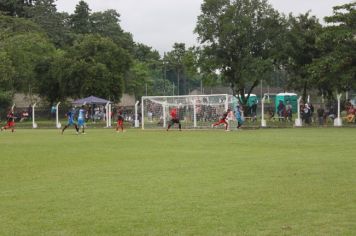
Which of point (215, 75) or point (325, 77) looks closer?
point (325, 77)

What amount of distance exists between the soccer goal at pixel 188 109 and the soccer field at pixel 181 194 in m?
22.2

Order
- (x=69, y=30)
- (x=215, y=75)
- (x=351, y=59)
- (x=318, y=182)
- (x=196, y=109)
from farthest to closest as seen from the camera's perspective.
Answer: (x=69, y=30)
(x=215, y=75)
(x=196, y=109)
(x=351, y=59)
(x=318, y=182)

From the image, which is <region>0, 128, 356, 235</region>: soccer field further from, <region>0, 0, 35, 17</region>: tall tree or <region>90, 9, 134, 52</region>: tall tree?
<region>0, 0, 35, 17</region>: tall tree

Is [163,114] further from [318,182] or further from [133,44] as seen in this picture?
[133,44]

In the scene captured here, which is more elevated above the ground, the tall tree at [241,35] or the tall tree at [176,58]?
the tall tree at [176,58]

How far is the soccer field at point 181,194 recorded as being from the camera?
26.6ft

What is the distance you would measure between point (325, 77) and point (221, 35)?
35.4ft

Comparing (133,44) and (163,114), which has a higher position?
(133,44)

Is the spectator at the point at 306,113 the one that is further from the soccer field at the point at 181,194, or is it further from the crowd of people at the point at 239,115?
the soccer field at the point at 181,194

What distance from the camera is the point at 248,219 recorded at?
8414 millimetres

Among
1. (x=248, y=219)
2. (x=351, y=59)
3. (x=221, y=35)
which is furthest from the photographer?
(x=221, y=35)

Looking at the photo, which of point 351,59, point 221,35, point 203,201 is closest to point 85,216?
point 203,201

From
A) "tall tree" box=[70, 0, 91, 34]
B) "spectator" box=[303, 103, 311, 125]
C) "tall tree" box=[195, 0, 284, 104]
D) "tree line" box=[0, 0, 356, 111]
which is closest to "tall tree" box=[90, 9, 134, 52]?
"tall tree" box=[70, 0, 91, 34]

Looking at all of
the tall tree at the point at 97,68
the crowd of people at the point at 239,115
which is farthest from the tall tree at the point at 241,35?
the tall tree at the point at 97,68
